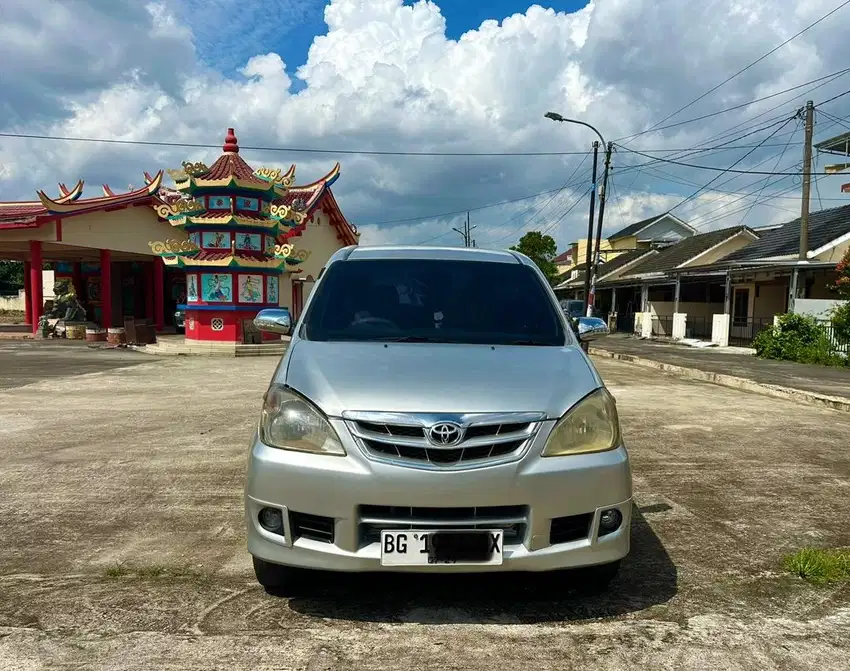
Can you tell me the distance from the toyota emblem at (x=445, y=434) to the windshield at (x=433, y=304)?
92cm

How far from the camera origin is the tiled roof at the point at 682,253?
32.7 meters

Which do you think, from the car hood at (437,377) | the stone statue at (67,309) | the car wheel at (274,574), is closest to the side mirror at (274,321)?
the car hood at (437,377)

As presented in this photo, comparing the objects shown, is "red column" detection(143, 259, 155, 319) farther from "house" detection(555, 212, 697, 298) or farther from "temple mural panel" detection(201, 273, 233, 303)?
"house" detection(555, 212, 697, 298)

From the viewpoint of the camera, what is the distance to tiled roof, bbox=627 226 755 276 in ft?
107

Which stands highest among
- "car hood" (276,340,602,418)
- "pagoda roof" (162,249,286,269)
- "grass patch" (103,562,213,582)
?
"pagoda roof" (162,249,286,269)

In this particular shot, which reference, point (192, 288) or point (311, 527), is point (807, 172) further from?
point (311, 527)

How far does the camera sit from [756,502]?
4922 millimetres

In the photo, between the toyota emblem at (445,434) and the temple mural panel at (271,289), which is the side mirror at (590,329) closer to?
the toyota emblem at (445,434)

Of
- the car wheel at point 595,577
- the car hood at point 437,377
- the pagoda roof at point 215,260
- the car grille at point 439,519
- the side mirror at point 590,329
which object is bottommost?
the car wheel at point 595,577

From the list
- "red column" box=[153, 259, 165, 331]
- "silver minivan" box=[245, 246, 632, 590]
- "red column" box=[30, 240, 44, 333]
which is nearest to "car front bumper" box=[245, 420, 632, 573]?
"silver minivan" box=[245, 246, 632, 590]

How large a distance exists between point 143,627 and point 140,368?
43.0 feet

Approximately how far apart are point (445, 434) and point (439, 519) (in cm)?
36

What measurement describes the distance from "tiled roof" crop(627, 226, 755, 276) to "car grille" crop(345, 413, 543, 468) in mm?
29931

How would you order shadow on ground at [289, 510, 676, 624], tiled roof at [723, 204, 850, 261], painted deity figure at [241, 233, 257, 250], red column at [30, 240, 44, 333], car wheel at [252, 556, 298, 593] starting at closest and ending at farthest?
1. shadow on ground at [289, 510, 676, 624]
2. car wheel at [252, 556, 298, 593]
3. painted deity figure at [241, 233, 257, 250]
4. tiled roof at [723, 204, 850, 261]
5. red column at [30, 240, 44, 333]
